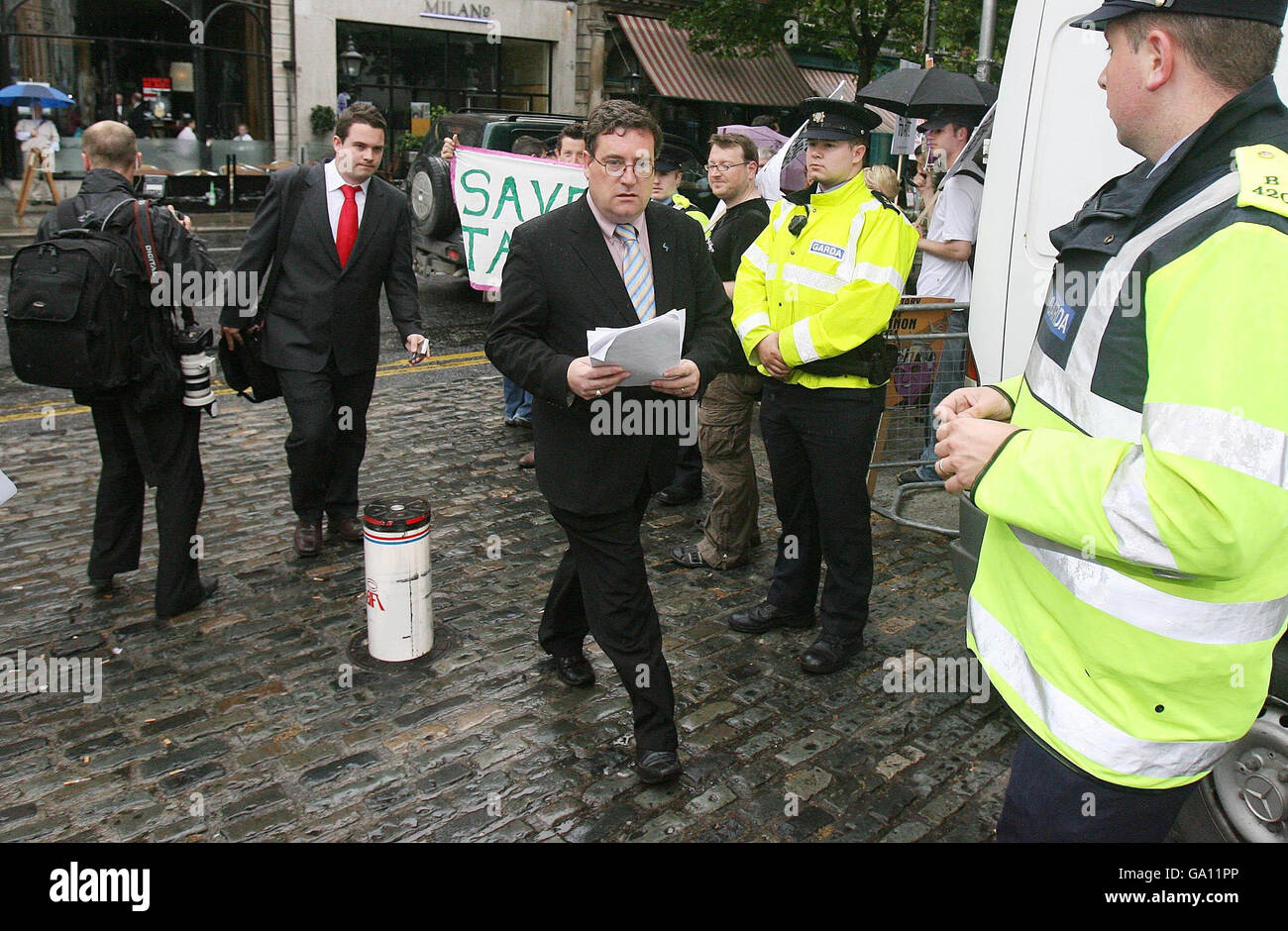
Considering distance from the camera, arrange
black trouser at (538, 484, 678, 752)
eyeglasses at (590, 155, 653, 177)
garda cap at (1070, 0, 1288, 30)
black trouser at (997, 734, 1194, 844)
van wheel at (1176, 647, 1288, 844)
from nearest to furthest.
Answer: garda cap at (1070, 0, 1288, 30) → black trouser at (997, 734, 1194, 844) → van wheel at (1176, 647, 1288, 844) → eyeglasses at (590, 155, 653, 177) → black trouser at (538, 484, 678, 752)

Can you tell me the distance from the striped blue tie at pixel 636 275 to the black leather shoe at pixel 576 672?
1.50 m

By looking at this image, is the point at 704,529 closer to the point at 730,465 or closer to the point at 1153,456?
the point at 730,465

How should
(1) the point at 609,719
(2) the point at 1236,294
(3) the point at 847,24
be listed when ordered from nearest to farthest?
(2) the point at 1236,294, (1) the point at 609,719, (3) the point at 847,24

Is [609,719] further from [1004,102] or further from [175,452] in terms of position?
[1004,102]

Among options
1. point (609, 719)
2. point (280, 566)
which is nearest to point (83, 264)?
point (280, 566)

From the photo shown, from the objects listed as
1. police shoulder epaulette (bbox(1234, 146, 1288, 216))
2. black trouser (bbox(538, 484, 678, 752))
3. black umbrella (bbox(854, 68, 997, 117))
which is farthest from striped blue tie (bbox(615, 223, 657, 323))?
black umbrella (bbox(854, 68, 997, 117))

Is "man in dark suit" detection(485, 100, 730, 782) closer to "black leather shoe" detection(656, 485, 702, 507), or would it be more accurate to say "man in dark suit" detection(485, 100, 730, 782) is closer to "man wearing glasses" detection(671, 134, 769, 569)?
"man wearing glasses" detection(671, 134, 769, 569)

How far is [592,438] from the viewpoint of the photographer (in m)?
3.36

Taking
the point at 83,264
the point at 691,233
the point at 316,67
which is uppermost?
the point at 316,67

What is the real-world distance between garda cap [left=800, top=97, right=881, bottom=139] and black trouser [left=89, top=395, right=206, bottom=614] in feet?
9.69

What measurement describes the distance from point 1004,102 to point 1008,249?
657mm

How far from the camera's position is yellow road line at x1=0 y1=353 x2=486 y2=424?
747 cm

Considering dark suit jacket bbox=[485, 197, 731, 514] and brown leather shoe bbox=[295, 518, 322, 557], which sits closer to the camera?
dark suit jacket bbox=[485, 197, 731, 514]

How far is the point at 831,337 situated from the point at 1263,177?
2.46 m
